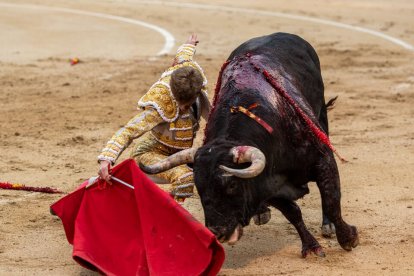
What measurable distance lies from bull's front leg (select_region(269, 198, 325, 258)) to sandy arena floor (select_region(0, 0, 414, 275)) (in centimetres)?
8

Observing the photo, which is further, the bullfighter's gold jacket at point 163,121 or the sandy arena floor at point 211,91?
the sandy arena floor at point 211,91

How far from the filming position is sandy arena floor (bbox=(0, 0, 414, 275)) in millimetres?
6039

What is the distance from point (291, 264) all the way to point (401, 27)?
1034cm

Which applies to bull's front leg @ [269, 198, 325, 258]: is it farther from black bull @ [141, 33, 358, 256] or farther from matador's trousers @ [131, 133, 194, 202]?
matador's trousers @ [131, 133, 194, 202]

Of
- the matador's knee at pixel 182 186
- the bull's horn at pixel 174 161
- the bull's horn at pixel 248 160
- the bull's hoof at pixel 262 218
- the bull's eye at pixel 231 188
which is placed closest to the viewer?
the bull's horn at pixel 248 160

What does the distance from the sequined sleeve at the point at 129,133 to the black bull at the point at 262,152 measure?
0.19m

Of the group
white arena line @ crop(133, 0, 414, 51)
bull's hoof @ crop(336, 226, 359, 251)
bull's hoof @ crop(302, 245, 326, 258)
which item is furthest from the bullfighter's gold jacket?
white arena line @ crop(133, 0, 414, 51)

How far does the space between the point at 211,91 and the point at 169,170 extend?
449cm

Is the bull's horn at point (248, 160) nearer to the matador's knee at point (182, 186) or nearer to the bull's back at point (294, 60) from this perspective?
the matador's knee at point (182, 186)

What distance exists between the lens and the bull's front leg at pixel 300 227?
5.88 metres

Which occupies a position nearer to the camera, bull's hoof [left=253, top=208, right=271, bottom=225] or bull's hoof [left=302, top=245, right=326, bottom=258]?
bull's hoof [left=302, top=245, right=326, bottom=258]

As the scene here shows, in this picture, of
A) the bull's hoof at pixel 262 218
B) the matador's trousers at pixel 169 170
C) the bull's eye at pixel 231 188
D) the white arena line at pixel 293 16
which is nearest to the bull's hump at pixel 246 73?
the matador's trousers at pixel 169 170

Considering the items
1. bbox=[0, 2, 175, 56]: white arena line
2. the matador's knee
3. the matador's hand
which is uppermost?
the matador's hand

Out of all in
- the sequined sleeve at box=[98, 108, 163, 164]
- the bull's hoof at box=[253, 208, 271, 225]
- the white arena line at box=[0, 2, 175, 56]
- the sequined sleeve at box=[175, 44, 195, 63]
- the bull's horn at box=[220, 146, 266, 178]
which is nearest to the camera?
the bull's horn at box=[220, 146, 266, 178]
